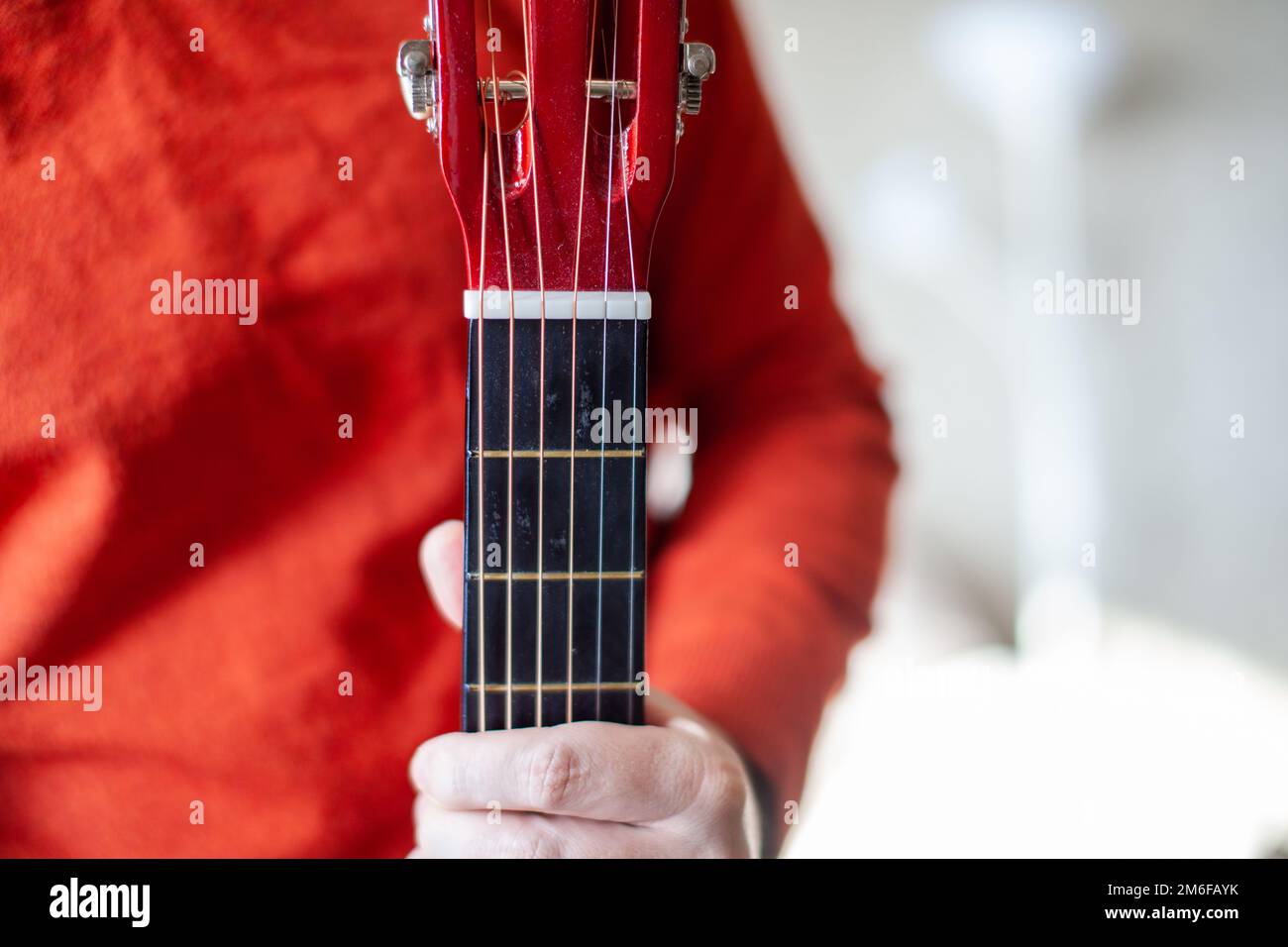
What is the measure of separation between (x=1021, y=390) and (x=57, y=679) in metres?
0.75

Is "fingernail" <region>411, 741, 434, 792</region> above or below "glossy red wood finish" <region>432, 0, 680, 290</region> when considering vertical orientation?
below

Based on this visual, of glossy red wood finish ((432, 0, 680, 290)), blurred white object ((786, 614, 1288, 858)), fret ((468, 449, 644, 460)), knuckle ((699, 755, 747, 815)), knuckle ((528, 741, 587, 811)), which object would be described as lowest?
blurred white object ((786, 614, 1288, 858))

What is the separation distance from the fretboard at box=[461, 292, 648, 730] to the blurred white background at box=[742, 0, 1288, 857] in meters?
0.31

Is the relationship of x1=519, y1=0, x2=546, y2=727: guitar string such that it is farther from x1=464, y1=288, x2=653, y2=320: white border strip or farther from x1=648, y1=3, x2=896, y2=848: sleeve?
x1=648, y1=3, x2=896, y2=848: sleeve

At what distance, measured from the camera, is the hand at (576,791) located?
47 centimetres

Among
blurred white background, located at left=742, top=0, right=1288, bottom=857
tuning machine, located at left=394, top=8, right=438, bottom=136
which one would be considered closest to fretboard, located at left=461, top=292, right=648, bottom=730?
tuning machine, located at left=394, top=8, right=438, bottom=136

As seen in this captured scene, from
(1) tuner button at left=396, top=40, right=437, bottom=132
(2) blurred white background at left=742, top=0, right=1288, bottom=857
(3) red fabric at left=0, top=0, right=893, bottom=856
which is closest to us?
(1) tuner button at left=396, top=40, right=437, bottom=132

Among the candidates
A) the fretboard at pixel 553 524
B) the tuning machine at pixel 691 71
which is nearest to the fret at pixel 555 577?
the fretboard at pixel 553 524

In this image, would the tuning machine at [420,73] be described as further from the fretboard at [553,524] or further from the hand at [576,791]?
the hand at [576,791]

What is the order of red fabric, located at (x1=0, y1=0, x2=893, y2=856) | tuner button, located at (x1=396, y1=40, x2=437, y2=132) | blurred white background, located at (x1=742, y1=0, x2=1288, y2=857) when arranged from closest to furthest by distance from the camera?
tuner button, located at (x1=396, y1=40, x2=437, y2=132) → red fabric, located at (x1=0, y1=0, x2=893, y2=856) → blurred white background, located at (x1=742, y1=0, x2=1288, y2=857)

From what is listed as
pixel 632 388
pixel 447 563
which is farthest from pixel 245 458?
pixel 632 388

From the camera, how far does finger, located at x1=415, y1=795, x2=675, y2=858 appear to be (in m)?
0.48

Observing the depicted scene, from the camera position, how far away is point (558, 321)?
0.48 metres
